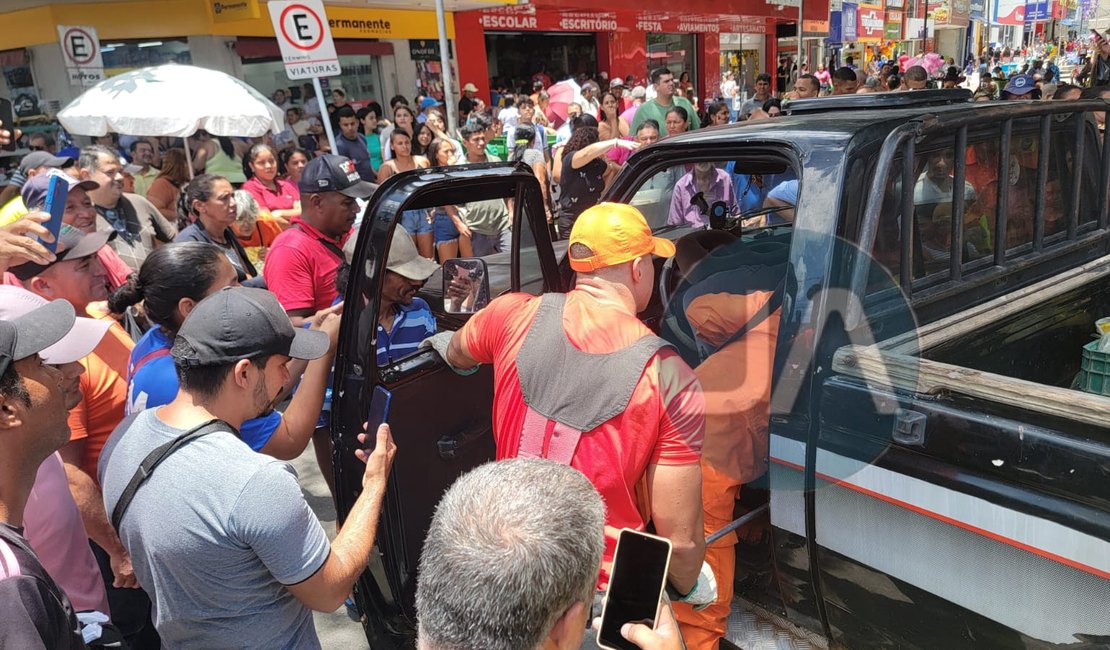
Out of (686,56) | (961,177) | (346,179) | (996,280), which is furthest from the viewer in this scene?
(686,56)

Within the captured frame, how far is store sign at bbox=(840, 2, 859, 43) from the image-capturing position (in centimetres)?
3078

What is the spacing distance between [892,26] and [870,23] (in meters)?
2.87

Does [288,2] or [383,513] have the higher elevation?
[288,2]

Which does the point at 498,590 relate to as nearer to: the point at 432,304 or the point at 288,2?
the point at 432,304

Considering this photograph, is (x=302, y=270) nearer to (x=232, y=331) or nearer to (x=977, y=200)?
(x=232, y=331)

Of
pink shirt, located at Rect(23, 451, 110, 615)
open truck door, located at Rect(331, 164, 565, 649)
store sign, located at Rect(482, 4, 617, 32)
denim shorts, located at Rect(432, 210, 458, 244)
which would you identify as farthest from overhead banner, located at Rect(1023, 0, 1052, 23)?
pink shirt, located at Rect(23, 451, 110, 615)

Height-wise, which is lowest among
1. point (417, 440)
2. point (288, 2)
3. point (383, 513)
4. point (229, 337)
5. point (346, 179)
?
point (383, 513)

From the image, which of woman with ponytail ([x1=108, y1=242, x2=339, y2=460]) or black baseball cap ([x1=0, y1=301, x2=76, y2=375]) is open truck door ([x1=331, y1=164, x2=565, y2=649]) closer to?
woman with ponytail ([x1=108, y1=242, x2=339, y2=460])

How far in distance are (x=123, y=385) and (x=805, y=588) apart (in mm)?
2269

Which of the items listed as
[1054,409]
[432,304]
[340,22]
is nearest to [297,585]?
[1054,409]

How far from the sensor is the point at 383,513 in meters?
2.41

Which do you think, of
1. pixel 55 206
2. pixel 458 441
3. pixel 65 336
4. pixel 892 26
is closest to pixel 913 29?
pixel 892 26

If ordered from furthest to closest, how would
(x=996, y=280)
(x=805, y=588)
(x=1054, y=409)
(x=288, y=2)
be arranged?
(x=288, y=2) < (x=996, y=280) < (x=805, y=588) < (x=1054, y=409)

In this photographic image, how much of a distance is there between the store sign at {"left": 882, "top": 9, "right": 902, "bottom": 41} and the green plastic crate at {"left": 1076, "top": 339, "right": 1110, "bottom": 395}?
37.9 m
